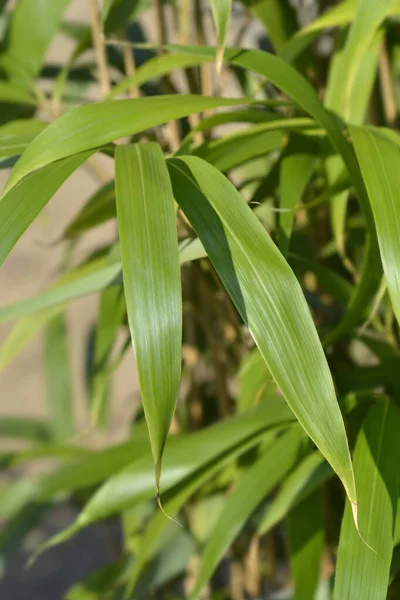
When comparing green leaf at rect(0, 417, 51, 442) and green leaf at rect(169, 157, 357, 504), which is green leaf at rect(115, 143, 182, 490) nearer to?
green leaf at rect(169, 157, 357, 504)

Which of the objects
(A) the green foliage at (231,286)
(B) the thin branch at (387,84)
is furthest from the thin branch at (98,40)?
(B) the thin branch at (387,84)

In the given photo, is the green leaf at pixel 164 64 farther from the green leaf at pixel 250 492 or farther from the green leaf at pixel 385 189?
the green leaf at pixel 250 492

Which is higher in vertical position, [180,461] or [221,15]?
[221,15]

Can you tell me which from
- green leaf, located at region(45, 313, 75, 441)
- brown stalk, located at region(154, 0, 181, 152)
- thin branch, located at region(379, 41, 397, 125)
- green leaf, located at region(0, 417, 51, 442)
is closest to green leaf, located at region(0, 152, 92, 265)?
brown stalk, located at region(154, 0, 181, 152)

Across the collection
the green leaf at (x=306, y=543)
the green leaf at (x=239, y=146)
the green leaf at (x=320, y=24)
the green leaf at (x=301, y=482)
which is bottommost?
the green leaf at (x=306, y=543)

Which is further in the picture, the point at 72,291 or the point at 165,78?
the point at 165,78

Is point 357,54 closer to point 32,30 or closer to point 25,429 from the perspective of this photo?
point 32,30

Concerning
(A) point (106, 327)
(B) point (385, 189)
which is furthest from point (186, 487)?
(B) point (385, 189)
